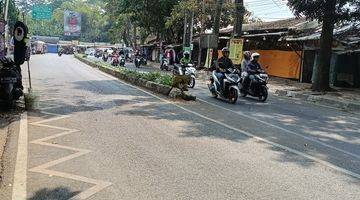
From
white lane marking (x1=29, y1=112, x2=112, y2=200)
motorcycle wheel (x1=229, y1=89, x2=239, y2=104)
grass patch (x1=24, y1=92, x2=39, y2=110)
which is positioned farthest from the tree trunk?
white lane marking (x1=29, y1=112, x2=112, y2=200)

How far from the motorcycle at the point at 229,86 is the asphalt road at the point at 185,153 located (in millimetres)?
1685

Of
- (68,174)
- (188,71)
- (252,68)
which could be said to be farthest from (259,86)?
(68,174)

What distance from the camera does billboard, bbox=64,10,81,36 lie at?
102312 millimetres

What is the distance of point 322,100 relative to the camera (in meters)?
17.4

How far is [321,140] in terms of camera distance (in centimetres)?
896

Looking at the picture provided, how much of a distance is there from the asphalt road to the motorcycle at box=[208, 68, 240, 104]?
169 cm

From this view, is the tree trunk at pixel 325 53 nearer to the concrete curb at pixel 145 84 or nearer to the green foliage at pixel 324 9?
the green foliage at pixel 324 9

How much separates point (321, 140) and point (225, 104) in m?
5.30

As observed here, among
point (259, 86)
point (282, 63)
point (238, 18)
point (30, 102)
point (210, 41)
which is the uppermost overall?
point (238, 18)

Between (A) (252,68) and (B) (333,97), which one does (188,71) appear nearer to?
(A) (252,68)

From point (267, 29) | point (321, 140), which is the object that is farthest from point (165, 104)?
point (267, 29)

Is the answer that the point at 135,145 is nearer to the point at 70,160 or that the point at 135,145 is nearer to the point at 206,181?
the point at 70,160

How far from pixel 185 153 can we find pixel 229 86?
7.65 metres

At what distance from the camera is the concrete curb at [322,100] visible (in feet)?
52.0
